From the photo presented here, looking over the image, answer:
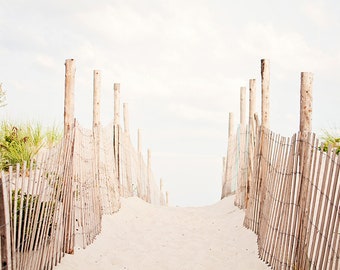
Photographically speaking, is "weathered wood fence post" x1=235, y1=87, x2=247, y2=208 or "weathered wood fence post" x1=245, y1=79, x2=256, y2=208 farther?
"weathered wood fence post" x1=235, y1=87, x2=247, y2=208

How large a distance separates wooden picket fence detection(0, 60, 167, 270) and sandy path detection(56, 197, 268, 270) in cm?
22

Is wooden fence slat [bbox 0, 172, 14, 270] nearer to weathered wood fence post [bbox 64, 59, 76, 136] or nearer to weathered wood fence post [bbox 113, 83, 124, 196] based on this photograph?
weathered wood fence post [bbox 64, 59, 76, 136]

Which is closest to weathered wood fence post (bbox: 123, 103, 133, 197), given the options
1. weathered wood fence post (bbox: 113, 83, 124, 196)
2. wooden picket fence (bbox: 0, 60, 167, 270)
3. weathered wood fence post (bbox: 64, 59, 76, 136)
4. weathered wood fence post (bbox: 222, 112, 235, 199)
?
weathered wood fence post (bbox: 113, 83, 124, 196)

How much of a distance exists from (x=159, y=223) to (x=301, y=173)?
13.7ft

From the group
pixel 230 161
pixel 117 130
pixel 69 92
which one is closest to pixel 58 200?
pixel 69 92

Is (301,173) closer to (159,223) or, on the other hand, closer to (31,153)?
(159,223)

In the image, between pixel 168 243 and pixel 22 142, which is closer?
pixel 168 243

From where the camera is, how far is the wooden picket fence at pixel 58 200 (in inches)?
144

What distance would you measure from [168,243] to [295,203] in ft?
8.57

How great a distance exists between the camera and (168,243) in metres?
6.61

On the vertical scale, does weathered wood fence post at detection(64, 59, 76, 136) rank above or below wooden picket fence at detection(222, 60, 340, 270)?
above

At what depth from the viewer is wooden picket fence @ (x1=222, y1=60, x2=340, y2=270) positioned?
11.1ft

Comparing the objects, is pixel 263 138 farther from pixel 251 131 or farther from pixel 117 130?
pixel 117 130

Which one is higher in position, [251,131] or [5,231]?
[251,131]
